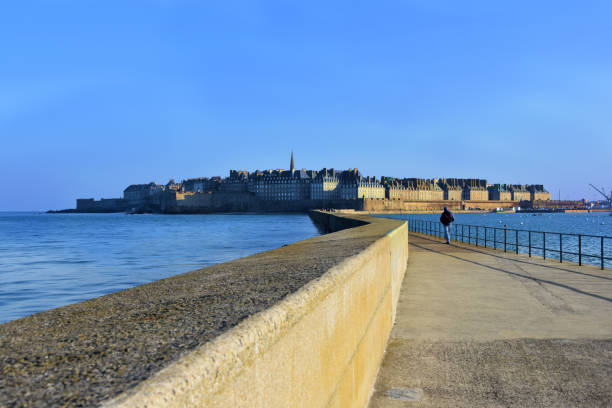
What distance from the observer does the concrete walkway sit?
170 inches

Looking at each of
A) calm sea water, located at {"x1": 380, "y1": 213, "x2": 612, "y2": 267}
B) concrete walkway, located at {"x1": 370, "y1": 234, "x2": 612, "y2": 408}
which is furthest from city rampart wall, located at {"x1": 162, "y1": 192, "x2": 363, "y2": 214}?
concrete walkway, located at {"x1": 370, "y1": 234, "x2": 612, "y2": 408}

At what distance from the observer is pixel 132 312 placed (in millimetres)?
2363

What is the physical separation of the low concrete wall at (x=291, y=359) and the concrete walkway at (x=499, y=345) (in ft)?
2.53

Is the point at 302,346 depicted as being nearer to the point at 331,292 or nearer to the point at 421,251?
the point at 331,292

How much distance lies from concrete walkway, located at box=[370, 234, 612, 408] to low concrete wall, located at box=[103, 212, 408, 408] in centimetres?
77

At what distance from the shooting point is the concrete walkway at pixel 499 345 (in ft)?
14.1

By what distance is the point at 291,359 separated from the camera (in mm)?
2146

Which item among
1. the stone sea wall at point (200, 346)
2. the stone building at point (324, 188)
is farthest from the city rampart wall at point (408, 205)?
the stone sea wall at point (200, 346)

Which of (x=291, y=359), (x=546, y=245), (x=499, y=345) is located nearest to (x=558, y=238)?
(x=546, y=245)

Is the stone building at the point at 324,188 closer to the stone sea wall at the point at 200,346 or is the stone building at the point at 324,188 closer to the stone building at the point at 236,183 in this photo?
the stone building at the point at 236,183

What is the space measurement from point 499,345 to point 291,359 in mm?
4283

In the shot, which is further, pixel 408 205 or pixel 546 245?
pixel 408 205

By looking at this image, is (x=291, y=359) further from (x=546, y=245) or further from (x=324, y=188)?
(x=324, y=188)

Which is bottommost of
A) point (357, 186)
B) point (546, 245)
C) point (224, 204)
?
point (546, 245)
